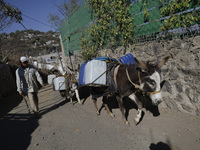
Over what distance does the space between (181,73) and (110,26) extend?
325cm

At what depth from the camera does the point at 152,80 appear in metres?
2.37

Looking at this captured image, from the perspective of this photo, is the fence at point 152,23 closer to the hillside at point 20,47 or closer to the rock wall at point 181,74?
the rock wall at point 181,74

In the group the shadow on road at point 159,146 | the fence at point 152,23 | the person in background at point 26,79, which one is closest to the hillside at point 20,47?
the person in background at point 26,79

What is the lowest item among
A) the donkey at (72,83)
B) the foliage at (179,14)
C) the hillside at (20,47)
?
the donkey at (72,83)

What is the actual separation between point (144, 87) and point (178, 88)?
1181 mm

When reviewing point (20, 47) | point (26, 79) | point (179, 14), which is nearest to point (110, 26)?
point (179, 14)

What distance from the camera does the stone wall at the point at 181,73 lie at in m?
2.68

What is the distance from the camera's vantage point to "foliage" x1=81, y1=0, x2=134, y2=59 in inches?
167

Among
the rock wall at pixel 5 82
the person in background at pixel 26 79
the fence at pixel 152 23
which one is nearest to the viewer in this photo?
the fence at pixel 152 23

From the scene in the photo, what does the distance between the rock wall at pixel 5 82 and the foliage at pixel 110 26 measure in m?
6.23

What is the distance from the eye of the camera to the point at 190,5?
2.79m

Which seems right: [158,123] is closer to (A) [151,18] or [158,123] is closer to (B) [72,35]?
(A) [151,18]

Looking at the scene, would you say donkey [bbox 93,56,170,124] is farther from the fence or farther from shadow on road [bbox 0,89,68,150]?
shadow on road [bbox 0,89,68,150]

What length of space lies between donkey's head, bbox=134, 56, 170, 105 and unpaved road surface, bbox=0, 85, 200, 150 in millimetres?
799
